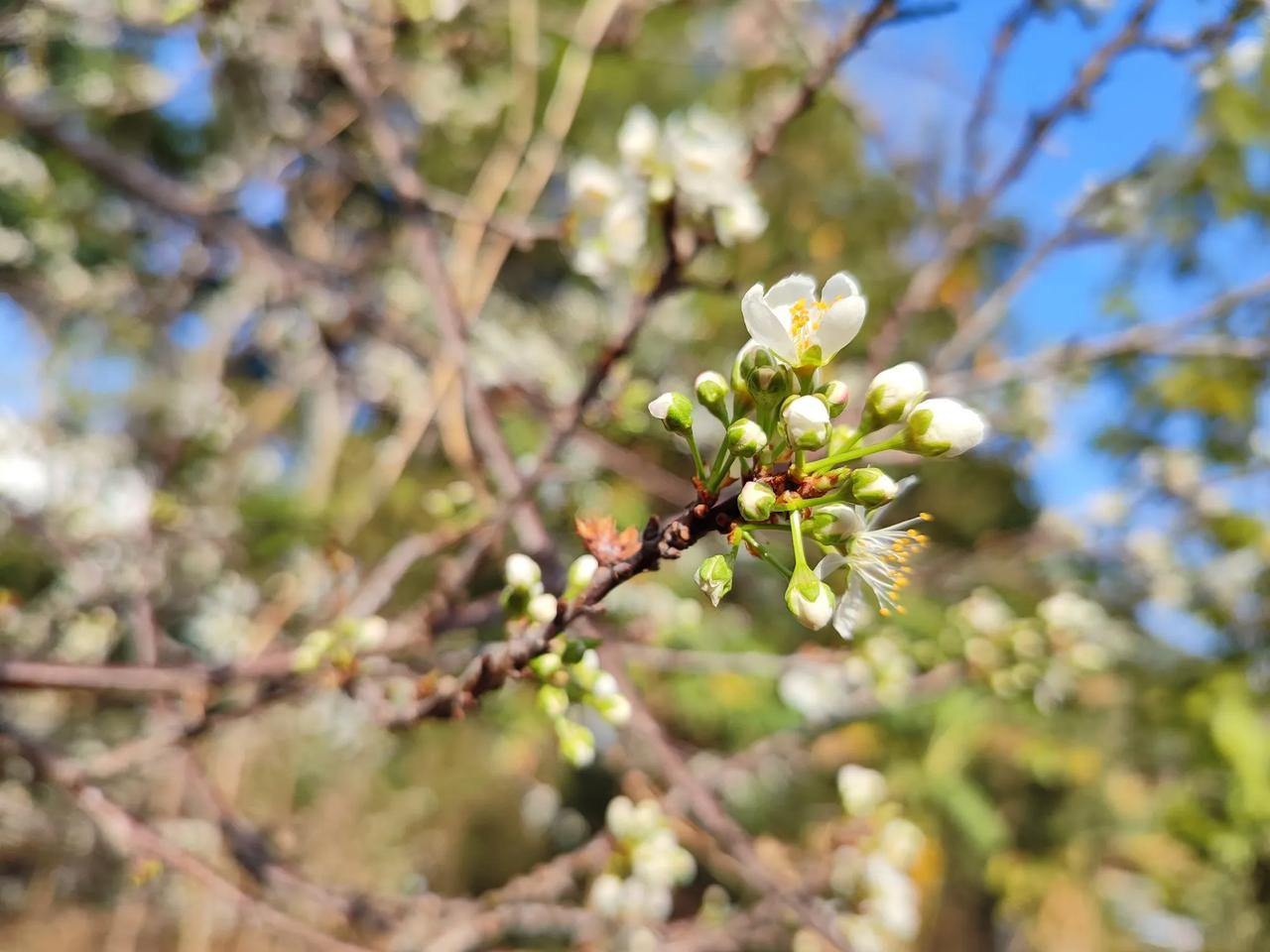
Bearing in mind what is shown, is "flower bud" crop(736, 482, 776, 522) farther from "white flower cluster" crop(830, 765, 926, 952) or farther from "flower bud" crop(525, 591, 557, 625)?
"white flower cluster" crop(830, 765, 926, 952)

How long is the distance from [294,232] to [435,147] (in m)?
1.21

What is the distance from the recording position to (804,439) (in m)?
0.57

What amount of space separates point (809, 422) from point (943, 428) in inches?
5.0

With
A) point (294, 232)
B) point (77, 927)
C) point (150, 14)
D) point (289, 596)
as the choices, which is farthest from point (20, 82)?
point (77, 927)

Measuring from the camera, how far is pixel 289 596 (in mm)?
2447

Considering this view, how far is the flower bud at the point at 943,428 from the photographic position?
2.02ft

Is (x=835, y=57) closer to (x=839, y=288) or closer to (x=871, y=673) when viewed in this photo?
(x=839, y=288)

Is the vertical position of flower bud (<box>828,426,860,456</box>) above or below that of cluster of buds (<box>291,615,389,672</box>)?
above

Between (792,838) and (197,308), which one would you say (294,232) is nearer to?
(197,308)

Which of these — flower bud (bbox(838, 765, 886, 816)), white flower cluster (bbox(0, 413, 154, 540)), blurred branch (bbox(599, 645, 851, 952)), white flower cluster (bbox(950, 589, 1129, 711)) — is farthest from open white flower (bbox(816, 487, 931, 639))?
white flower cluster (bbox(0, 413, 154, 540))

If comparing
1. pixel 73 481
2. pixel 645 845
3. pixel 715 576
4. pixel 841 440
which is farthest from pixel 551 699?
pixel 73 481

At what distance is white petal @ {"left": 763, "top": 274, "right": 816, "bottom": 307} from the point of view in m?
0.69

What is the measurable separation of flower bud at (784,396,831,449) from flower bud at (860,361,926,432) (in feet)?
0.26

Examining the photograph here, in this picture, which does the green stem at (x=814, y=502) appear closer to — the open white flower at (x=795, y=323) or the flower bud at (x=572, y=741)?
the open white flower at (x=795, y=323)
